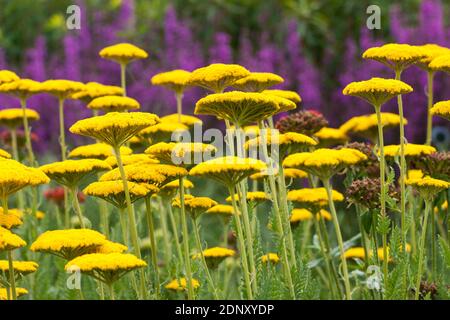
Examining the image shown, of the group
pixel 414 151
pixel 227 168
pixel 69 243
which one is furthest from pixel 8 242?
pixel 414 151

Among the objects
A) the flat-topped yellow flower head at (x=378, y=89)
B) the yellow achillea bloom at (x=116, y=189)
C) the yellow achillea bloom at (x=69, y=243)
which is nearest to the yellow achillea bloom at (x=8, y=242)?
the yellow achillea bloom at (x=69, y=243)

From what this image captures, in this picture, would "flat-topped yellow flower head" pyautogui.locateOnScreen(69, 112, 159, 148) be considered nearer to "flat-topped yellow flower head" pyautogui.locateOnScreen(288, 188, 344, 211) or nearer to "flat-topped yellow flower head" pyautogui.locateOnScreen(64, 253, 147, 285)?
"flat-topped yellow flower head" pyautogui.locateOnScreen(64, 253, 147, 285)

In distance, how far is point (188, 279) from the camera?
8.18 ft

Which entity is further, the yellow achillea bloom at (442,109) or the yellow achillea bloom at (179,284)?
the yellow achillea bloom at (179,284)

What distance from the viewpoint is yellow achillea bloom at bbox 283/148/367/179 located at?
2.57 m

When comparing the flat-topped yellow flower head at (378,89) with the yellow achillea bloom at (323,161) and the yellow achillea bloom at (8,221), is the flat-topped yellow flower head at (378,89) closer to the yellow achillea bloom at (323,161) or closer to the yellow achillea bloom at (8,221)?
the yellow achillea bloom at (323,161)

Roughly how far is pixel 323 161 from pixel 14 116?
151 centimetres

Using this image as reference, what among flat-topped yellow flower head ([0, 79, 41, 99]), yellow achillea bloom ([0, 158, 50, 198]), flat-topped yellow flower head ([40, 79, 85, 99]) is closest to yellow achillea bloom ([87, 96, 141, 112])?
flat-topped yellow flower head ([40, 79, 85, 99])

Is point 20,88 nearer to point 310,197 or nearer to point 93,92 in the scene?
point 93,92

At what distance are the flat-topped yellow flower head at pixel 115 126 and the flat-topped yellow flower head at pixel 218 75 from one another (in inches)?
10.0

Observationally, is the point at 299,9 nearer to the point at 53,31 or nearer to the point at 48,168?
the point at 53,31

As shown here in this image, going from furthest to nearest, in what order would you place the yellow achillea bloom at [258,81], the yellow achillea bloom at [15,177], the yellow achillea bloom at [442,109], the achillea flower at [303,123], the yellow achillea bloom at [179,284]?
the achillea flower at [303,123] → the yellow achillea bloom at [179,284] → the yellow achillea bloom at [258,81] → the yellow achillea bloom at [442,109] → the yellow achillea bloom at [15,177]

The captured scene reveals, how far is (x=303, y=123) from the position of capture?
10.1ft

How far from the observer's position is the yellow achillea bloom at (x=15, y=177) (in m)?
2.18
